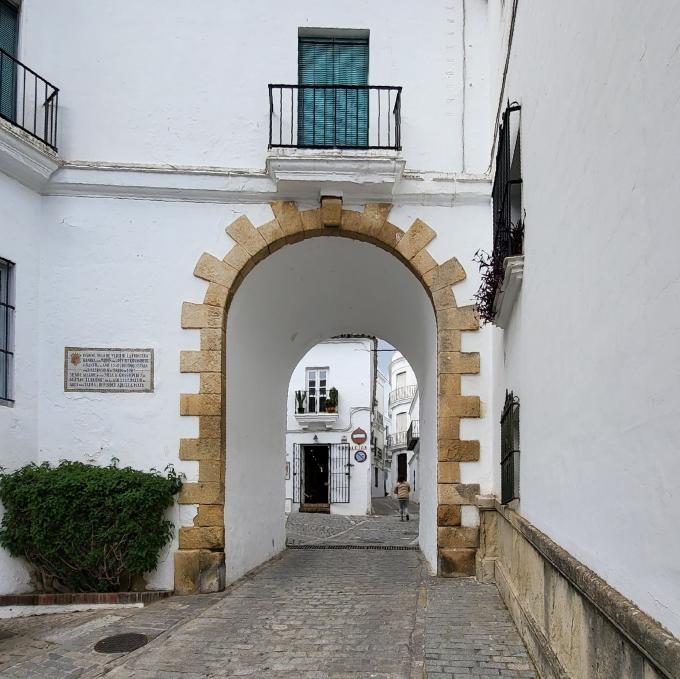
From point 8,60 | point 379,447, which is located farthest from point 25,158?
point 379,447

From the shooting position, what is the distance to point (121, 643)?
5.52 metres

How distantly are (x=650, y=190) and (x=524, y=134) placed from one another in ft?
11.0

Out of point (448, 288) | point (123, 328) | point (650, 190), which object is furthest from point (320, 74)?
point (650, 190)

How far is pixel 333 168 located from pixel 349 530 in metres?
9.43

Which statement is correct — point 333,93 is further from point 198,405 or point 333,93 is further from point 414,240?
point 198,405

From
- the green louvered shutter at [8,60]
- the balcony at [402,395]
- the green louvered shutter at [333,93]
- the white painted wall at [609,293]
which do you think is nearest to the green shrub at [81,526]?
the green louvered shutter at [8,60]

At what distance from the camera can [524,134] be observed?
5590mm

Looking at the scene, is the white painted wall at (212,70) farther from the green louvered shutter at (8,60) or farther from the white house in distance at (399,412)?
the white house in distance at (399,412)

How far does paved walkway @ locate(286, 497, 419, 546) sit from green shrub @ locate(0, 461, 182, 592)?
500cm

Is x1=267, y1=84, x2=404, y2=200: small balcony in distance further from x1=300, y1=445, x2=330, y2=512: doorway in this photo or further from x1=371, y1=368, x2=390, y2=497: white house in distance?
x1=371, y1=368, x2=390, y2=497: white house in distance

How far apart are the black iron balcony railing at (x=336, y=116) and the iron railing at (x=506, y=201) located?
5.95 ft

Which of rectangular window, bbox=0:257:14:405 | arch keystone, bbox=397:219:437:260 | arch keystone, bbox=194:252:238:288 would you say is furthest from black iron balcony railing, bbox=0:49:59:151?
arch keystone, bbox=397:219:437:260

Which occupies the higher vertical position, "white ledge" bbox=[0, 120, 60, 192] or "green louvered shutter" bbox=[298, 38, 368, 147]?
"green louvered shutter" bbox=[298, 38, 368, 147]

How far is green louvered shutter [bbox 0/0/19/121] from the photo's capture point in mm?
7781
